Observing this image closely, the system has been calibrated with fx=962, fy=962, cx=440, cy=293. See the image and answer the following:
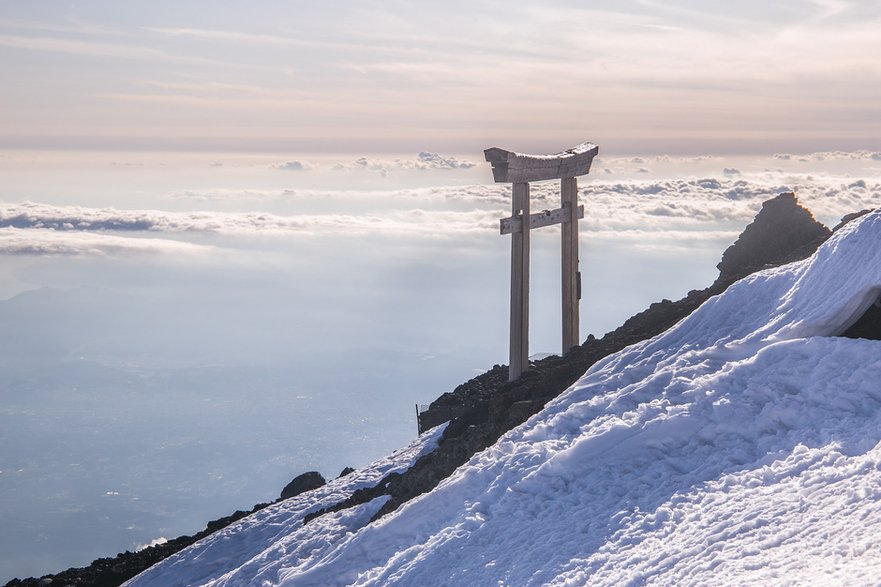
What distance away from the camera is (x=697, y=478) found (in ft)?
31.8

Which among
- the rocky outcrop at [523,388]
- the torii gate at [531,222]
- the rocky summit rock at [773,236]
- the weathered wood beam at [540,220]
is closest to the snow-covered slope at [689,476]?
the rocky outcrop at [523,388]

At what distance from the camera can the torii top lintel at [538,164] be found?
46.1ft

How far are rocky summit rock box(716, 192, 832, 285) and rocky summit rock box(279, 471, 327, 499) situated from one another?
7.88 m

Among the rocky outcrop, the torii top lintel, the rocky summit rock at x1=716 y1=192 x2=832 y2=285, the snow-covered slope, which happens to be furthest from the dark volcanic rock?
the rocky summit rock at x1=716 y1=192 x2=832 y2=285

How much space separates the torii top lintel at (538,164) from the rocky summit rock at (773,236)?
2.97 metres

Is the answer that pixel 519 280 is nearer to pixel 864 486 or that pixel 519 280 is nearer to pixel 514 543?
pixel 514 543

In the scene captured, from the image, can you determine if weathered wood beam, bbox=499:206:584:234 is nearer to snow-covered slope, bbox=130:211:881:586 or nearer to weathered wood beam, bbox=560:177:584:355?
weathered wood beam, bbox=560:177:584:355

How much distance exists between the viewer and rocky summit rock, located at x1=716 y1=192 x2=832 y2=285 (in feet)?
52.8

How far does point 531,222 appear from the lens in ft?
49.5

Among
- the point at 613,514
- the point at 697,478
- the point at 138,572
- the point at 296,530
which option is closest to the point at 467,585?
the point at 613,514

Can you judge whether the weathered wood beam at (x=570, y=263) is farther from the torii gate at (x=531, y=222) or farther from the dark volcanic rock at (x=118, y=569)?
the dark volcanic rock at (x=118, y=569)

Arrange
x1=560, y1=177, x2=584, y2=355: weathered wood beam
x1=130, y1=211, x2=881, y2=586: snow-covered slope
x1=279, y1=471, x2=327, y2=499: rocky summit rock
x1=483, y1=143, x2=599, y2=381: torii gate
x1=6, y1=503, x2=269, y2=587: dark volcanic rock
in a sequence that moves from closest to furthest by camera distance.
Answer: x1=130, y1=211, x2=881, y2=586: snow-covered slope < x1=483, y1=143, x2=599, y2=381: torii gate < x1=6, y1=503, x2=269, y2=587: dark volcanic rock < x1=560, y1=177, x2=584, y2=355: weathered wood beam < x1=279, y1=471, x2=327, y2=499: rocky summit rock

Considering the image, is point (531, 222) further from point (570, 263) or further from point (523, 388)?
point (523, 388)

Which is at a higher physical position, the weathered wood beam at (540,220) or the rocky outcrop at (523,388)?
the weathered wood beam at (540,220)
